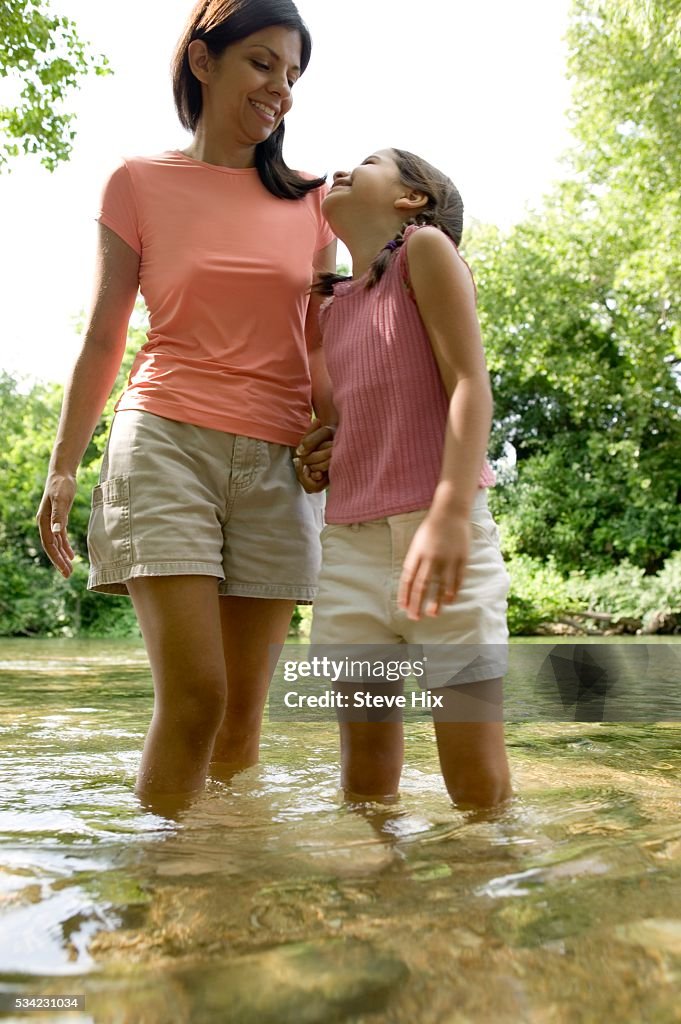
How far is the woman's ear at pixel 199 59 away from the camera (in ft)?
8.20

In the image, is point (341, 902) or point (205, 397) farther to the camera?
point (205, 397)

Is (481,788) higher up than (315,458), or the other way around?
(315,458)

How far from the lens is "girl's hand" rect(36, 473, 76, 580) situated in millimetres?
2473

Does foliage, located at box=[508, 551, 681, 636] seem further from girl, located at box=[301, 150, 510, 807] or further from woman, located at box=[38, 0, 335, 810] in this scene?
girl, located at box=[301, 150, 510, 807]

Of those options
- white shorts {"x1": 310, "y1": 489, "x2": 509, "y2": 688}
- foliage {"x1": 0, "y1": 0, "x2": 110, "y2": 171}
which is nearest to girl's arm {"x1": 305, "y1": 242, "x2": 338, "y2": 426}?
white shorts {"x1": 310, "y1": 489, "x2": 509, "y2": 688}

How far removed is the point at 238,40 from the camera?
2447 mm

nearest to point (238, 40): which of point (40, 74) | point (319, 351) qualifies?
point (319, 351)

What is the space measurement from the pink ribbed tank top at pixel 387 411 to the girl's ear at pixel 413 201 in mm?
148

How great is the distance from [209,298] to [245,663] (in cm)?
93

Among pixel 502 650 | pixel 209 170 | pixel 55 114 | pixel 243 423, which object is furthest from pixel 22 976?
pixel 55 114

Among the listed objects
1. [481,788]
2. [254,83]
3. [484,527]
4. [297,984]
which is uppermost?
[254,83]

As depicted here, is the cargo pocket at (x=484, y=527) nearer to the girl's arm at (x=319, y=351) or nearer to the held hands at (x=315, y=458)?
the held hands at (x=315, y=458)

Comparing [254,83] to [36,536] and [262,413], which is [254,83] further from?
[36,536]

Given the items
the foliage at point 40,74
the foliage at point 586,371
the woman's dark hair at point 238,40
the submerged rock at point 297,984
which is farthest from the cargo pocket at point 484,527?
the foliage at point 586,371
